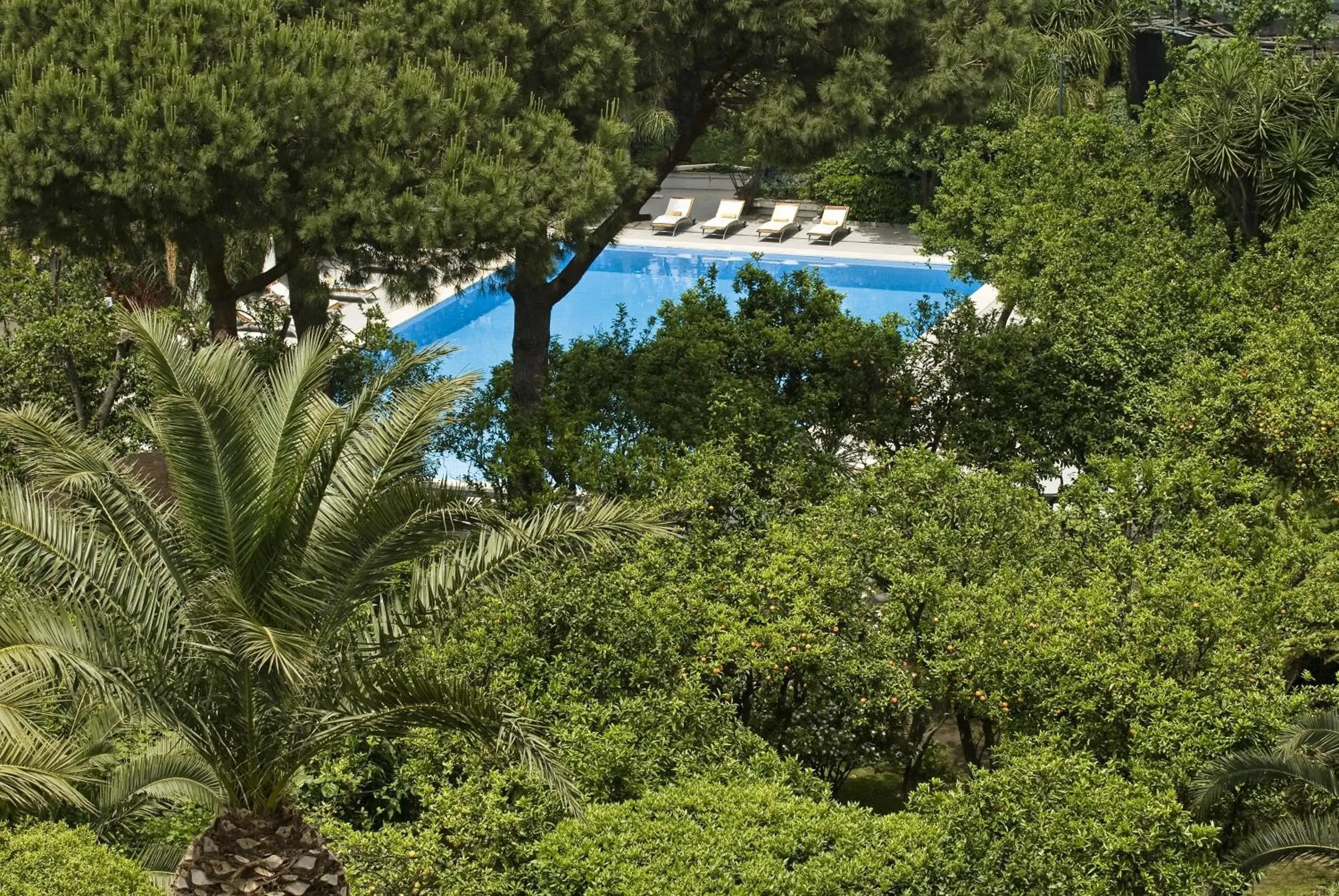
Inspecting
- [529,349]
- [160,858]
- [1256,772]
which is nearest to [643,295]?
[529,349]

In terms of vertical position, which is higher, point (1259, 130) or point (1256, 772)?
point (1259, 130)

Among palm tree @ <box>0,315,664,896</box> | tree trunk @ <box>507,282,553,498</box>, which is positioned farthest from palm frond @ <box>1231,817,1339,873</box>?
tree trunk @ <box>507,282,553,498</box>

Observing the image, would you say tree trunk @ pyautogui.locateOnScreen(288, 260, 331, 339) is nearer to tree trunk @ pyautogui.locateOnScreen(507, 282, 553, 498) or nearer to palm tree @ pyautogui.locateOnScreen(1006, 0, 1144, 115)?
tree trunk @ pyautogui.locateOnScreen(507, 282, 553, 498)

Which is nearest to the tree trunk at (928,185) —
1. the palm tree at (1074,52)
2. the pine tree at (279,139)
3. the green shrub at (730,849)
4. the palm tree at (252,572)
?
the palm tree at (1074,52)

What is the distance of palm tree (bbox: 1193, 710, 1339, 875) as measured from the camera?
833 cm

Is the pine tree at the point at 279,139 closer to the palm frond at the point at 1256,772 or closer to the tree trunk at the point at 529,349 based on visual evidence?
the tree trunk at the point at 529,349

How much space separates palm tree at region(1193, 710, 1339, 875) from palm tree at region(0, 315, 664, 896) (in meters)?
3.78

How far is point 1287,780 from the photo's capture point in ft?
28.6

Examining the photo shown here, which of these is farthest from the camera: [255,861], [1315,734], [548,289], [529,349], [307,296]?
[529,349]

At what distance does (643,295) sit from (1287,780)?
75.6ft

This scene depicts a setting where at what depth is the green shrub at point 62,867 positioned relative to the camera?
748 centimetres

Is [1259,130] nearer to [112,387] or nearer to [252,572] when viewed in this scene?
[112,387]

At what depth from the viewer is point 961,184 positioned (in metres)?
20.0

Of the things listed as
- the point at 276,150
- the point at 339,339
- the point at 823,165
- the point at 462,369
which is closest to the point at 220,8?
the point at 276,150
